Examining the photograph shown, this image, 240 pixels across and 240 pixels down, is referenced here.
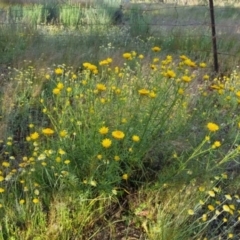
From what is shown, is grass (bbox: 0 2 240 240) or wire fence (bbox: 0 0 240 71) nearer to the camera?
grass (bbox: 0 2 240 240)

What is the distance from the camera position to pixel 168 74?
2445 millimetres

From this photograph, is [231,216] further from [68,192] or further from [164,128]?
[68,192]

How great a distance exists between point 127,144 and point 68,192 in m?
0.44

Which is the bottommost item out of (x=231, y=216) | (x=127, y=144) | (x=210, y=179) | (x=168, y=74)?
(x=231, y=216)

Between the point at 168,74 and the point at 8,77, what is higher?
the point at 168,74

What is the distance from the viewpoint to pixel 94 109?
2.46 m

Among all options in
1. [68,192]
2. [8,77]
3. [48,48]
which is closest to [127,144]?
[68,192]

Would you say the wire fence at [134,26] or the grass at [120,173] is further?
the wire fence at [134,26]

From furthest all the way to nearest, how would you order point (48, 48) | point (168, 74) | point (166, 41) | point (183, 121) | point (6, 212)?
1. point (166, 41)
2. point (48, 48)
3. point (183, 121)
4. point (168, 74)
5. point (6, 212)

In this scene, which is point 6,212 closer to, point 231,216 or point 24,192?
point 24,192

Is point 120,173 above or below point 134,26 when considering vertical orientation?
below

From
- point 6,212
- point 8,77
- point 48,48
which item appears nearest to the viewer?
point 6,212

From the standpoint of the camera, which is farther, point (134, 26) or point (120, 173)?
point (134, 26)

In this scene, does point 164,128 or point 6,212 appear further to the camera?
point 164,128
